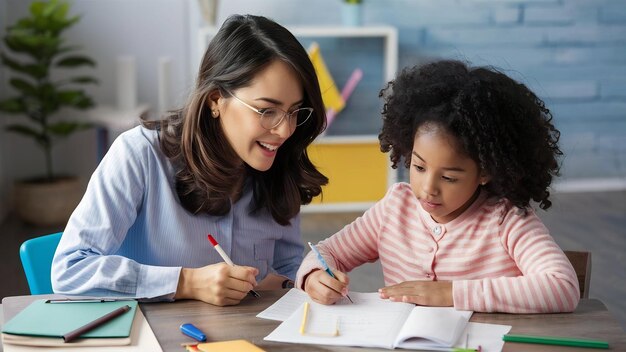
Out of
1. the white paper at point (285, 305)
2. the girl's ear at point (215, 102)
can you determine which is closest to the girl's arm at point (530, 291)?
the white paper at point (285, 305)

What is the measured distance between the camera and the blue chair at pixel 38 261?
1950mm

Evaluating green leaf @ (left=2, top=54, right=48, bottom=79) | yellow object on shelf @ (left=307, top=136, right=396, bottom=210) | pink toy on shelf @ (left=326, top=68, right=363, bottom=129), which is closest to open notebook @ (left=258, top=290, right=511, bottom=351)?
green leaf @ (left=2, top=54, right=48, bottom=79)

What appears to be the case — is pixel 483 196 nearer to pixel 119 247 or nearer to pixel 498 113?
pixel 498 113

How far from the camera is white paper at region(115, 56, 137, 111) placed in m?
4.79

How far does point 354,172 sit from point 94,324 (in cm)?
367

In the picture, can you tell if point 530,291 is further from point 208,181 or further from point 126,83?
point 126,83

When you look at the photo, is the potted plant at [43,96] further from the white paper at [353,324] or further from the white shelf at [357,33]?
the white paper at [353,324]

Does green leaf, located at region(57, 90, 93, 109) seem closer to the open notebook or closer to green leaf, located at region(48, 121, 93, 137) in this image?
green leaf, located at region(48, 121, 93, 137)

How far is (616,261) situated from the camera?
4.18 metres

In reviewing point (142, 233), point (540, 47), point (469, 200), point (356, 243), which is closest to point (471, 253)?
point (469, 200)

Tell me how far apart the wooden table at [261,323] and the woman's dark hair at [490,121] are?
0.26m

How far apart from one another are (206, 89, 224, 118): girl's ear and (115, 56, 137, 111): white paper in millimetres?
3039

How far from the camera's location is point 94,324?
149cm

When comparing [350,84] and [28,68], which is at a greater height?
[28,68]
